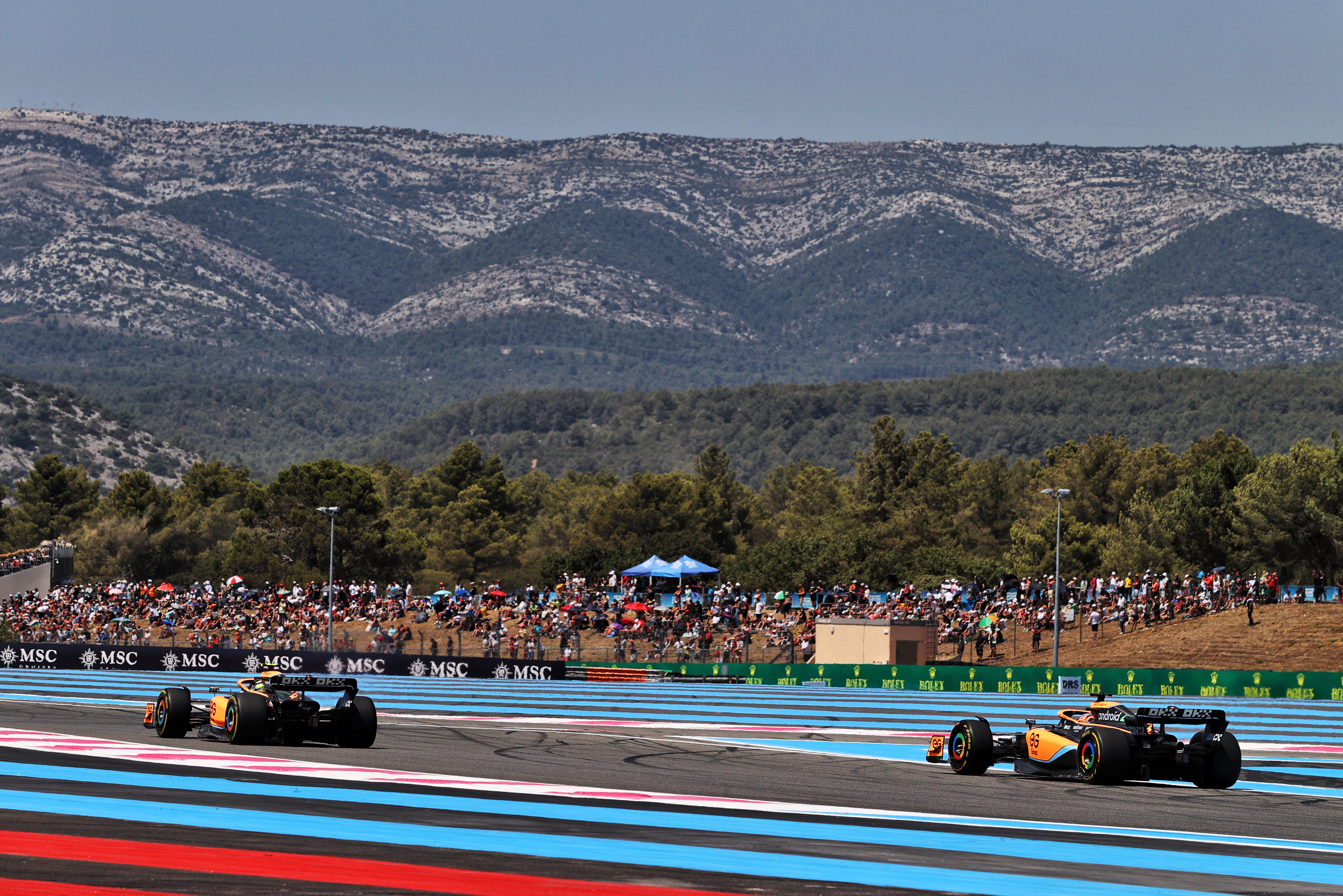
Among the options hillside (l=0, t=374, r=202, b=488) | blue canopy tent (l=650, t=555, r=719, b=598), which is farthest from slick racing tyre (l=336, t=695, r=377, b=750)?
hillside (l=0, t=374, r=202, b=488)

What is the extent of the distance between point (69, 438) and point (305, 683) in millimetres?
176968

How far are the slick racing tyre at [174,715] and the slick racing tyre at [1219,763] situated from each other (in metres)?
11.6

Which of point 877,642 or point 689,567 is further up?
point 689,567

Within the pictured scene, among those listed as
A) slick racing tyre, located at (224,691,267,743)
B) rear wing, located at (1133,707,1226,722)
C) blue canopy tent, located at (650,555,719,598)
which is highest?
blue canopy tent, located at (650,555,719,598)

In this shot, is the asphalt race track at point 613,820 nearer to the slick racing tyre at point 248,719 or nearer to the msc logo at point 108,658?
the slick racing tyre at point 248,719

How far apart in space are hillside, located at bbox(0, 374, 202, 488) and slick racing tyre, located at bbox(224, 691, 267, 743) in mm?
161518

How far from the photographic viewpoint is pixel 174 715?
758 inches

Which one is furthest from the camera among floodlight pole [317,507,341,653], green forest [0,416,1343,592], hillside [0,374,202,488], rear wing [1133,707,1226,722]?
hillside [0,374,202,488]

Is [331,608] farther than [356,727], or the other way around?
[331,608]

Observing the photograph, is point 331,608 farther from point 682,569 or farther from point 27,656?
point 682,569

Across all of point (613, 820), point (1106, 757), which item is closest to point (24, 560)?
point (1106, 757)

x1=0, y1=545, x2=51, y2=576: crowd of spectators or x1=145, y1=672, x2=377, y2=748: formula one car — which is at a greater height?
x1=0, y1=545, x2=51, y2=576: crowd of spectators

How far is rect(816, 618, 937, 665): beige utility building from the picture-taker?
4591 cm

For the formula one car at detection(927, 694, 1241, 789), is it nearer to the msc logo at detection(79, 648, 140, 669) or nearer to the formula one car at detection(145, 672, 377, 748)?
the formula one car at detection(145, 672, 377, 748)
